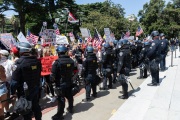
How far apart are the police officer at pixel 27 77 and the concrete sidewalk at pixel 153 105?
2.08m

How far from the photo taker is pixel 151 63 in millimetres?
10031

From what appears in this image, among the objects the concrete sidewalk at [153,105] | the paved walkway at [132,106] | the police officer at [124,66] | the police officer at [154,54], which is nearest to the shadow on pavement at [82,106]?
the paved walkway at [132,106]

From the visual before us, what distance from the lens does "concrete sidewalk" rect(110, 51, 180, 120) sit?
21.8 feet

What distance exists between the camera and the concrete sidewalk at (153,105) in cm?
666

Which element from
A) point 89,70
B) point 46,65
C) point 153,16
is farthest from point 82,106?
point 153,16

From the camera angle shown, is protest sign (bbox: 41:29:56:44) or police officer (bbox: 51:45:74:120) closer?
police officer (bbox: 51:45:74:120)

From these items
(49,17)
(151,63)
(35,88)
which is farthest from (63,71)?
(49,17)

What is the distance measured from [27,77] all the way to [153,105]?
12.6ft

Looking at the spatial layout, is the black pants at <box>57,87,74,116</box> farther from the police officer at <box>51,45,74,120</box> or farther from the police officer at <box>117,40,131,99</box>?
the police officer at <box>117,40,131,99</box>

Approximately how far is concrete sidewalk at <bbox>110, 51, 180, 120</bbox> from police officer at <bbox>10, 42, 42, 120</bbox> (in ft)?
6.81

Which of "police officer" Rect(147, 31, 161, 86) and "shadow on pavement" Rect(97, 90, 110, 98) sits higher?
"police officer" Rect(147, 31, 161, 86)

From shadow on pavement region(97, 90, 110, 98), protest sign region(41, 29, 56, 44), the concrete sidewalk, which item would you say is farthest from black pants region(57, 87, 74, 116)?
protest sign region(41, 29, 56, 44)

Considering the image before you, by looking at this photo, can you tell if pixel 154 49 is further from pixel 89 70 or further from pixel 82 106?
pixel 82 106

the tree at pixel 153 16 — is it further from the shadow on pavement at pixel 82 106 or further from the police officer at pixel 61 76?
the police officer at pixel 61 76
